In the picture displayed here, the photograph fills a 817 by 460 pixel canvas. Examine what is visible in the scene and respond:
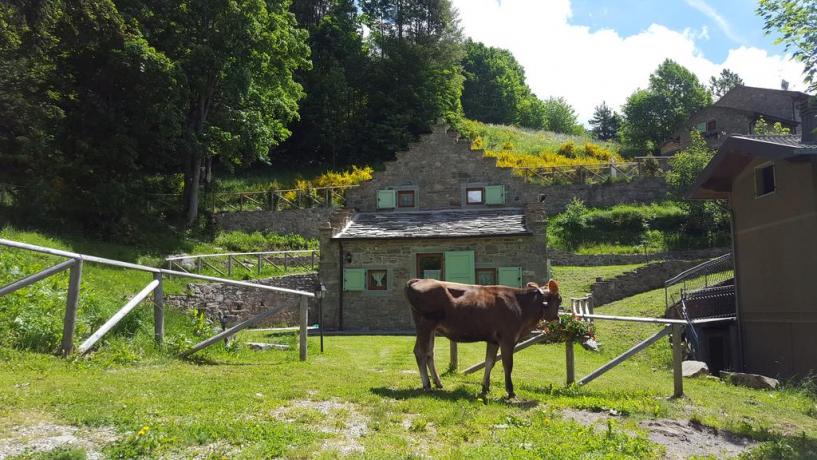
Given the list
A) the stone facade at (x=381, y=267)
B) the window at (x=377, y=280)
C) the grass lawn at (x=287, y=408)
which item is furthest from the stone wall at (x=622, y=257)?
the grass lawn at (x=287, y=408)

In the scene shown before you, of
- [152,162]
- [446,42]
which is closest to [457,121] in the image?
[446,42]

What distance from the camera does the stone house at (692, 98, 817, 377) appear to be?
1452cm

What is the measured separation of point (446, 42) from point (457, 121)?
25.6 ft

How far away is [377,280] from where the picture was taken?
23391 mm

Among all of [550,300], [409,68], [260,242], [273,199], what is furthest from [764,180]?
[409,68]

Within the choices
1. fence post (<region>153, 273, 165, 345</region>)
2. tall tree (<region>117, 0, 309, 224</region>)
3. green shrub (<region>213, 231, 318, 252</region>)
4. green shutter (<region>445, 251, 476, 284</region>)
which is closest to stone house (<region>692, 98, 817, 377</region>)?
green shutter (<region>445, 251, 476, 284</region>)

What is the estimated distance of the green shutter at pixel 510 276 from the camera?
2233cm

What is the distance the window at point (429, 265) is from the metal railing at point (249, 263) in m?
6.37

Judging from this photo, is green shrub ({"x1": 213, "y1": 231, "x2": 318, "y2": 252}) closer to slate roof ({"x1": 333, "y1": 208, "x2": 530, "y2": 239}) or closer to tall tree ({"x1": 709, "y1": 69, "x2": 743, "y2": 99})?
slate roof ({"x1": 333, "y1": 208, "x2": 530, "y2": 239})

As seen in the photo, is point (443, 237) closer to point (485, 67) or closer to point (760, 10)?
point (760, 10)

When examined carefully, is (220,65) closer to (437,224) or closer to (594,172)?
(437,224)

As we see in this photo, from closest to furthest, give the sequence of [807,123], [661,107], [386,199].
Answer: [807,123], [386,199], [661,107]

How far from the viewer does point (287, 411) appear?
6.60 meters

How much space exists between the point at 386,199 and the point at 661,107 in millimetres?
46659
